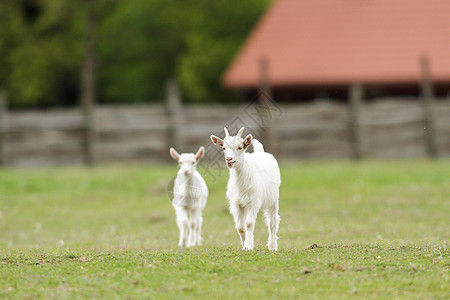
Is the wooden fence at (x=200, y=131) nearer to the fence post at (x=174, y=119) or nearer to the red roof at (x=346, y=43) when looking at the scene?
the fence post at (x=174, y=119)

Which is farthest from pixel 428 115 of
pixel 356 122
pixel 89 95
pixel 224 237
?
pixel 224 237

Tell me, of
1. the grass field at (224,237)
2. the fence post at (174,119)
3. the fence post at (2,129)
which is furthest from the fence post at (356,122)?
the fence post at (2,129)

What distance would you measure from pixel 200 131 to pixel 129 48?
730 inches

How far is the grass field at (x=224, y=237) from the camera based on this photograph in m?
8.86

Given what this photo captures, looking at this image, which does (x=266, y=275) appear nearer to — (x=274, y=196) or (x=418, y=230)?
(x=274, y=196)

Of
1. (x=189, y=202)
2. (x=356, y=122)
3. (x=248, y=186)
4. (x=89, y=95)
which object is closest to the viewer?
(x=248, y=186)

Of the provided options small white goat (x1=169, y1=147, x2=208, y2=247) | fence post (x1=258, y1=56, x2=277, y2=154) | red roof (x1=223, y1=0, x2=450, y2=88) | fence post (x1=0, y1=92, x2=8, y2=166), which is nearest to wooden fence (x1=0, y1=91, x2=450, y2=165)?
fence post (x1=0, y1=92, x2=8, y2=166)

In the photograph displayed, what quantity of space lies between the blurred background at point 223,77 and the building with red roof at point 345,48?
0.21 ft

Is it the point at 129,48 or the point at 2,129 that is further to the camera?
the point at 129,48

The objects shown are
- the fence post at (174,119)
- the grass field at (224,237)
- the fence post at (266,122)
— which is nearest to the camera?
the grass field at (224,237)

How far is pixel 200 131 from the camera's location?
91.6ft

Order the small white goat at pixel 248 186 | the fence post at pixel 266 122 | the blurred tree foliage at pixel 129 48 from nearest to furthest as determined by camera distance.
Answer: the small white goat at pixel 248 186, the fence post at pixel 266 122, the blurred tree foliage at pixel 129 48

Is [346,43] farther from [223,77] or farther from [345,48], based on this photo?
[223,77]

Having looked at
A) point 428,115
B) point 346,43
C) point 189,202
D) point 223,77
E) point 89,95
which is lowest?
point 189,202
